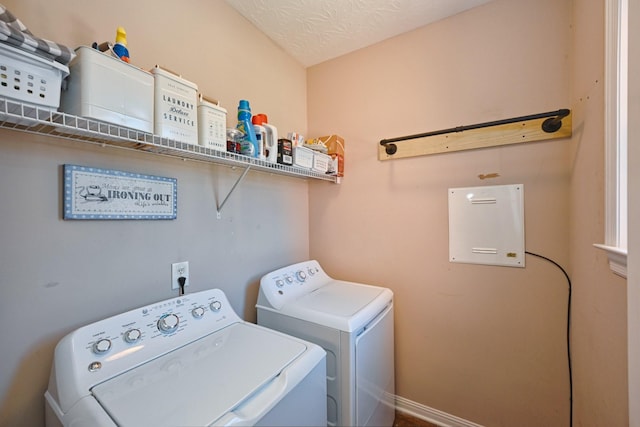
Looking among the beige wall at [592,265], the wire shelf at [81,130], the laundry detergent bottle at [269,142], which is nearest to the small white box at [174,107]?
the wire shelf at [81,130]

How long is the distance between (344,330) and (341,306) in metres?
0.20

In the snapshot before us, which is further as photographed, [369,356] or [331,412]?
[369,356]

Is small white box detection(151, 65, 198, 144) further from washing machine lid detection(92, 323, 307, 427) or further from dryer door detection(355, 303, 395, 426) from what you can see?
dryer door detection(355, 303, 395, 426)

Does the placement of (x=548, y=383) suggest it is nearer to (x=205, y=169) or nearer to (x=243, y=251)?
(x=243, y=251)

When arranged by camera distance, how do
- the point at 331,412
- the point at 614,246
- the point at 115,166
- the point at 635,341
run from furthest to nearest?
the point at 331,412, the point at 115,166, the point at 614,246, the point at 635,341

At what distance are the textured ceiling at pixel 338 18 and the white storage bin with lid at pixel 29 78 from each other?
1.18 m

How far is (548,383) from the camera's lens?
1.37 m

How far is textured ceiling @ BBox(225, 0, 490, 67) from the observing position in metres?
1.50

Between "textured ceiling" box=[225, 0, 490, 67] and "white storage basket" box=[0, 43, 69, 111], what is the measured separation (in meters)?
1.18

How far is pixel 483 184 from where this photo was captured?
1515 millimetres

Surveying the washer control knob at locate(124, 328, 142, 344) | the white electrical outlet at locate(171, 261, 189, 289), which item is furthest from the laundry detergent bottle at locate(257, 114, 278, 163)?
the washer control knob at locate(124, 328, 142, 344)

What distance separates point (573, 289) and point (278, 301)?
4.99 ft

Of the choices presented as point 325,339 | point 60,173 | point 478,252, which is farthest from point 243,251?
point 478,252

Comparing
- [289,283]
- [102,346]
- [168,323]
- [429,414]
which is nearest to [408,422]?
[429,414]
